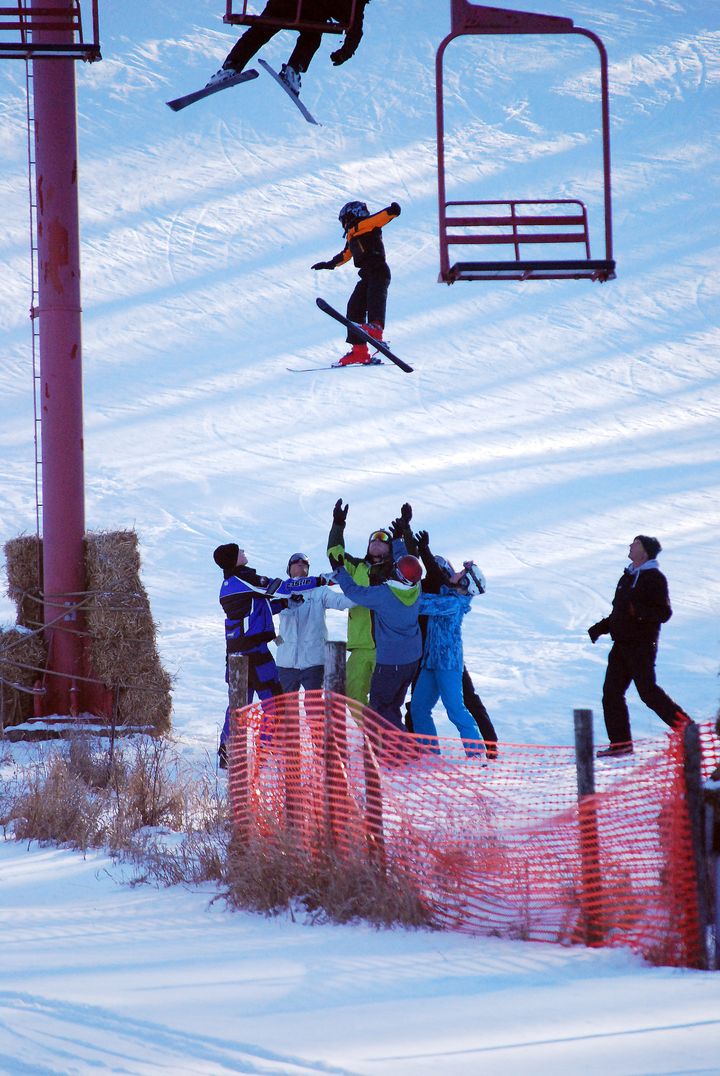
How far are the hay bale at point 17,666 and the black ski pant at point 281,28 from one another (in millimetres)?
7791

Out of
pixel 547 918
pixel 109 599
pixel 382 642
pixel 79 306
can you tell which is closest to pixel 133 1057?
pixel 547 918

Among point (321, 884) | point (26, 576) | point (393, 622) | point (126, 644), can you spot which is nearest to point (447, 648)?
point (393, 622)

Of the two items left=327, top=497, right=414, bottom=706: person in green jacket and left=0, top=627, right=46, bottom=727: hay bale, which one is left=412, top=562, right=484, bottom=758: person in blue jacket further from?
left=0, top=627, right=46, bottom=727: hay bale

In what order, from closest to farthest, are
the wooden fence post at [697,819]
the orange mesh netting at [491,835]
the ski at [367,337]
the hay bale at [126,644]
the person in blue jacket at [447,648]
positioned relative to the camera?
1. the wooden fence post at [697,819]
2. the orange mesh netting at [491,835]
3. the ski at [367,337]
4. the person in blue jacket at [447,648]
5. the hay bale at [126,644]

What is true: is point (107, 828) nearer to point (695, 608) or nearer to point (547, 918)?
point (547, 918)

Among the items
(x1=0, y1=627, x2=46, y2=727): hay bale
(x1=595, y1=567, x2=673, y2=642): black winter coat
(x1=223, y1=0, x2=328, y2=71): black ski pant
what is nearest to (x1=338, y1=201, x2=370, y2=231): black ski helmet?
(x1=223, y1=0, x2=328, y2=71): black ski pant

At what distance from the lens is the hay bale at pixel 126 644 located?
45.0 feet

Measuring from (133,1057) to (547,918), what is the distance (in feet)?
7.18

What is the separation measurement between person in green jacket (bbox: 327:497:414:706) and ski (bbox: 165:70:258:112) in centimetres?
303

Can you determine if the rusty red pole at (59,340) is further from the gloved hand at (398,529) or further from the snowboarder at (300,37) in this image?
the snowboarder at (300,37)

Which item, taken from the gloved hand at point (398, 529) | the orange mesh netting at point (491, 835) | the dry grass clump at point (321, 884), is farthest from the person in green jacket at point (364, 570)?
the dry grass clump at point (321, 884)

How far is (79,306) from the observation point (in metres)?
14.3

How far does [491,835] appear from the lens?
248 inches

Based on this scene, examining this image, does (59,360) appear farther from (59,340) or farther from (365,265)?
(365,265)
